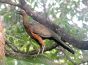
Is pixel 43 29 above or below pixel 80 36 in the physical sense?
above

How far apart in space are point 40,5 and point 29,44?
10.8 ft

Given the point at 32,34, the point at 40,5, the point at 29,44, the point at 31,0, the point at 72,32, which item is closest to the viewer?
the point at 29,44

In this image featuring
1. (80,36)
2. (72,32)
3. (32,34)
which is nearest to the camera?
(32,34)

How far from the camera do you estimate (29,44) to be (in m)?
2.47

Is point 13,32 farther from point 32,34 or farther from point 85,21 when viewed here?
point 85,21

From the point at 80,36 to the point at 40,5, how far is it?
128 centimetres

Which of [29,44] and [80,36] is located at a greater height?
[29,44]

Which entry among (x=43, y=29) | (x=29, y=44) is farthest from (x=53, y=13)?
(x=29, y=44)

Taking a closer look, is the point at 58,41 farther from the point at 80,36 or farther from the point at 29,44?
the point at 80,36

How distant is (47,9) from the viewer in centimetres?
582

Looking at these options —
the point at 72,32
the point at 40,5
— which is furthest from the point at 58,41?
the point at 40,5

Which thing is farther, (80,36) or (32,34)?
(80,36)

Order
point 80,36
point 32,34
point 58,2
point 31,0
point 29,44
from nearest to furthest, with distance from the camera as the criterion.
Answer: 1. point 29,44
2. point 32,34
3. point 80,36
4. point 31,0
5. point 58,2

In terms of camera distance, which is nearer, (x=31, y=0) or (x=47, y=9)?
(x=31, y=0)
